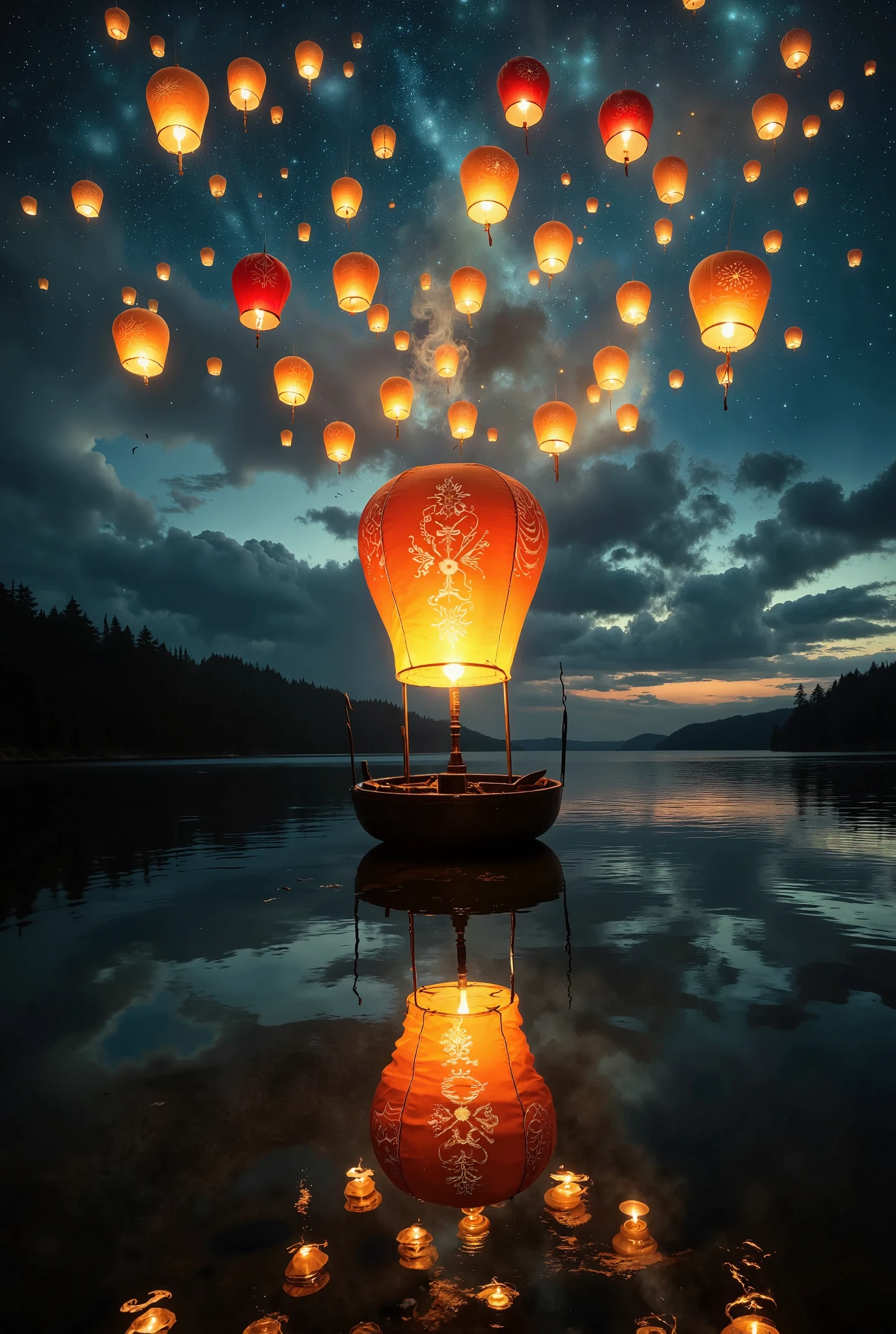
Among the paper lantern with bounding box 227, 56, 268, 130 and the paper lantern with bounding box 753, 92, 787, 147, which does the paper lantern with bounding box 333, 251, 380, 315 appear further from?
the paper lantern with bounding box 753, 92, 787, 147

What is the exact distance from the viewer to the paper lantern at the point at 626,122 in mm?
8117

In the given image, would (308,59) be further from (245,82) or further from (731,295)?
(731,295)

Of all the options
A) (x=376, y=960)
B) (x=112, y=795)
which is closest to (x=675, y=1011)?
(x=376, y=960)

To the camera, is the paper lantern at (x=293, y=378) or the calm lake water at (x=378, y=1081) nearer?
the calm lake water at (x=378, y=1081)

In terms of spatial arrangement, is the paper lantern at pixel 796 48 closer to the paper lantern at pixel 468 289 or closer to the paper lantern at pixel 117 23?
the paper lantern at pixel 468 289

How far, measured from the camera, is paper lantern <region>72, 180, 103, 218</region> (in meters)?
9.98

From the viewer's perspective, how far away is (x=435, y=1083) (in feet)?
9.52

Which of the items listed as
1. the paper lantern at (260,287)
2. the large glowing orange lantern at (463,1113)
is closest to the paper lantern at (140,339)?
the paper lantern at (260,287)

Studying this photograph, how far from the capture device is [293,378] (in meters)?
10.3

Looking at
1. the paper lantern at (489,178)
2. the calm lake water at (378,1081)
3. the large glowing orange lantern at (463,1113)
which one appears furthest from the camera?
the paper lantern at (489,178)

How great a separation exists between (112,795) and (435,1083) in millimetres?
22795

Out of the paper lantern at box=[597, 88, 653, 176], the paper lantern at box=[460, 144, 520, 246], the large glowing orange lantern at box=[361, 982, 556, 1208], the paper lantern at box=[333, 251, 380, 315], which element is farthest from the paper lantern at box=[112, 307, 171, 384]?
the large glowing orange lantern at box=[361, 982, 556, 1208]

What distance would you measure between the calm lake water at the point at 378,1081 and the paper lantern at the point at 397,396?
24.3 feet

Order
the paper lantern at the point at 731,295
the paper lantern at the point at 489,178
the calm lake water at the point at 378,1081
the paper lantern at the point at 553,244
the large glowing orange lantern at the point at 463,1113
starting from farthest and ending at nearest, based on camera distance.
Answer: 1. the paper lantern at the point at 553,244
2. the paper lantern at the point at 489,178
3. the paper lantern at the point at 731,295
4. the large glowing orange lantern at the point at 463,1113
5. the calm lake water at the point at 378,1081
